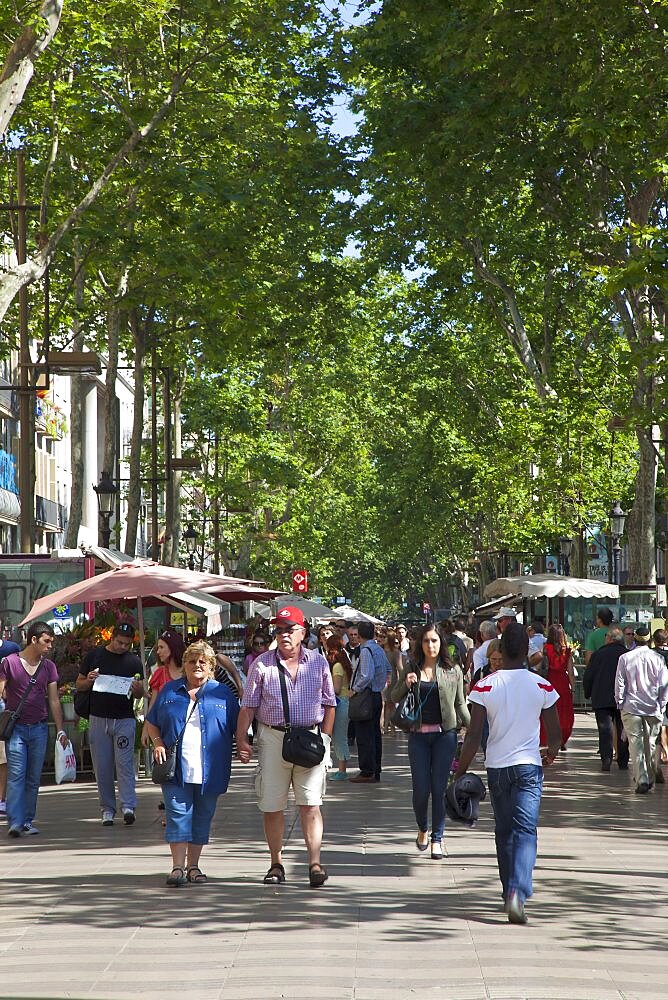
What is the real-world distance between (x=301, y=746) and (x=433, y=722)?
1812 mm

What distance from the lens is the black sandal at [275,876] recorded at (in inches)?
393

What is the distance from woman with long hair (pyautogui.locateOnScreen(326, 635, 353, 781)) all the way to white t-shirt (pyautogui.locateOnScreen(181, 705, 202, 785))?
7941mm

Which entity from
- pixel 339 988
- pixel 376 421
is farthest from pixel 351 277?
pixel 376 421

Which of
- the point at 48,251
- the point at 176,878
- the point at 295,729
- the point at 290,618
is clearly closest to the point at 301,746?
the point at 295,729

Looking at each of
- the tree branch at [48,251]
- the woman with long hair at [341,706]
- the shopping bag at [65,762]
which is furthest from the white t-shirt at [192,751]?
the tree branch at [48,251]

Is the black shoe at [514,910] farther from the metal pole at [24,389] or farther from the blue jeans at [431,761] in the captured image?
the metal pole at [24,389]

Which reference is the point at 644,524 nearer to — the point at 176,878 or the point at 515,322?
the point at 515,322

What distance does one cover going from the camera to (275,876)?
10.0m

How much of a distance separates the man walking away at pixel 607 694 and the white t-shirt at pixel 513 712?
9.80m

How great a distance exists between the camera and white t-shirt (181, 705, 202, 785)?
Answer: 9.96 metres

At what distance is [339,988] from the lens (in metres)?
7.00

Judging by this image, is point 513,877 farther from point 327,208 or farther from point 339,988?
point 327,208

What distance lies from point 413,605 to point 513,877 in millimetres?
137248

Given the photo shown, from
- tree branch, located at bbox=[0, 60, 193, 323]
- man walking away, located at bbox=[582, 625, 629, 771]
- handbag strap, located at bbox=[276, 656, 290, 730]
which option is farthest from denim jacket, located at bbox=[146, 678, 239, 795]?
man walking away, located at bbox=[582, 625, 629, 771]
